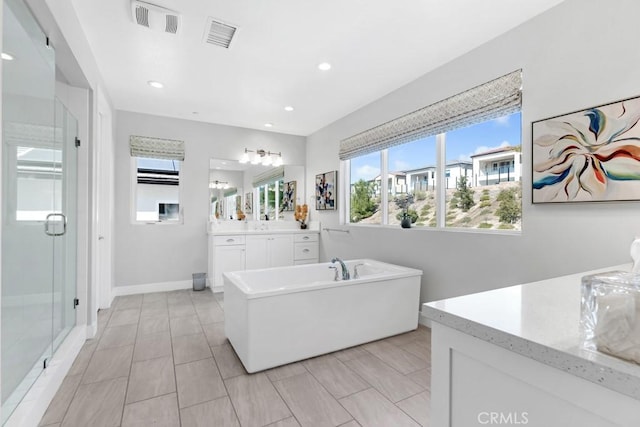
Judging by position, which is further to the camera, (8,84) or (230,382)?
(230,382)

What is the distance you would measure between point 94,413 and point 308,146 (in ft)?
14.6

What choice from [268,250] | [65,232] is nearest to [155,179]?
[268,250]

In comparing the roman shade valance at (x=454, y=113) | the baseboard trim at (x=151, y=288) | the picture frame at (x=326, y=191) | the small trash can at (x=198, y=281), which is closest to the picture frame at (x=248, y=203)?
the picture frame at (x=326, y=191)

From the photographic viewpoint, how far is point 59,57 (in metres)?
2.16

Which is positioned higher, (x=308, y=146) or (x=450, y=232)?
(x=308, y=146)

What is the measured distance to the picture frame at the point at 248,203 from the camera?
16.6ft

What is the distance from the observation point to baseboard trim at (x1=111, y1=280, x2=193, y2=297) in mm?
4160

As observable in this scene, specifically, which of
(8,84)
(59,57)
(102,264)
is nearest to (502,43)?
(8,84)

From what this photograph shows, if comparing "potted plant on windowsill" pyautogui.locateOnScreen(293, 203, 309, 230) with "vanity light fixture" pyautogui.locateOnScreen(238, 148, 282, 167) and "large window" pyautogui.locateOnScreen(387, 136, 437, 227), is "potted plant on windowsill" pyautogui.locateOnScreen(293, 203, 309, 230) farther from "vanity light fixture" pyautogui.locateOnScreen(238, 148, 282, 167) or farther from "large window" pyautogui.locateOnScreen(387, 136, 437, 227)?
"large window" pyautogui.locateOnScreen(387, 136, 437, 227)

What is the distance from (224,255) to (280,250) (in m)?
0.85

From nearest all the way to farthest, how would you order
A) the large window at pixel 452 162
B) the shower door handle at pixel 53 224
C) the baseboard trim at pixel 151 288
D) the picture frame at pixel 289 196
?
1. the shower door handle at pixel 53 224
2. the large window at pixel 452 162
3. the baseboard trim at pixel 151 288
4. the picture frame at pixel 289 196

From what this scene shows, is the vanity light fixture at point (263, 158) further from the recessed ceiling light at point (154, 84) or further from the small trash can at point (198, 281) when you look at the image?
the small trash can at point (198, 281)

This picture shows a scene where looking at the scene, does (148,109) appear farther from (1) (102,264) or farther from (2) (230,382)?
(2) (230,382)

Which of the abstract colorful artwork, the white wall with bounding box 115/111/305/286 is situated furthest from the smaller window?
the abstract colorful artwork
